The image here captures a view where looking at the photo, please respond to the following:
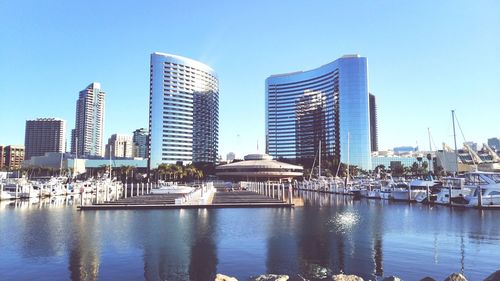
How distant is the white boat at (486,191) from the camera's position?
72250 millimetres

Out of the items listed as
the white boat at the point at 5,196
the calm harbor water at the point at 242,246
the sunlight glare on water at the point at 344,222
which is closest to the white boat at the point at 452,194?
the calm harbor water at the point at 242,246

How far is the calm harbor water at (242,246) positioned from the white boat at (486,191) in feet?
50.1

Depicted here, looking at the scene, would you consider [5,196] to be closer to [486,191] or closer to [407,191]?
[407,191]

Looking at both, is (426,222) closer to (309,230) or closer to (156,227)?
(309,230)

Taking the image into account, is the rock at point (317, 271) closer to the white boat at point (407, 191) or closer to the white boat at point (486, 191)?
the white boat at point (486, 191)

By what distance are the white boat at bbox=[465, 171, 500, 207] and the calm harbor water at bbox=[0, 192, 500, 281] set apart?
50.1 feet

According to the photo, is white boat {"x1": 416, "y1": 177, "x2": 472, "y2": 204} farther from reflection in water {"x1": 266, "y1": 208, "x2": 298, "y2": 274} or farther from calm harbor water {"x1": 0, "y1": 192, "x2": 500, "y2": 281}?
reflection in water {"x1": 266, "y1": 208, "x2": 298, "y2": 274}

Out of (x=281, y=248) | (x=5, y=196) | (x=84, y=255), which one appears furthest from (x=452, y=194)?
(x=5, y=196)

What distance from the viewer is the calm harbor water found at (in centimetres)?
2848

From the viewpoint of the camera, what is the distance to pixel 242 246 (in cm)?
3722

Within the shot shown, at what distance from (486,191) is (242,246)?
193 ft

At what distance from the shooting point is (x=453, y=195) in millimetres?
80375

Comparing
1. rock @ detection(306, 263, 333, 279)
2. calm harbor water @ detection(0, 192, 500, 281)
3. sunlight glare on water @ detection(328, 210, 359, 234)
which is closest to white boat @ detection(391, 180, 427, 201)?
calm harbor water @ detection(0, 192, 500, 281)

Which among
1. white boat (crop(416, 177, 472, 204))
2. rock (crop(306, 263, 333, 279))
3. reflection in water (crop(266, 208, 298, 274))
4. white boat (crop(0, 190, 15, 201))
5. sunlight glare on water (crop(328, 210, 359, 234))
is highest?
white boat (crop(416, 177, 472, 204))
